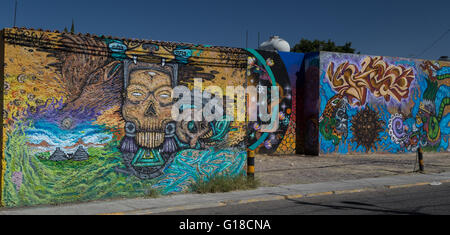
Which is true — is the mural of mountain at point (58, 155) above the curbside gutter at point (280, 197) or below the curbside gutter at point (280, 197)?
above

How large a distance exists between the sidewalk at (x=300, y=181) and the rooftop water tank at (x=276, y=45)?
21.3ft

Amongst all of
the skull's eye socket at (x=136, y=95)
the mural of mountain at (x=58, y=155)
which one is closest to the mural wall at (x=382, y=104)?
the skull's eye socket at (x=136, y=95)

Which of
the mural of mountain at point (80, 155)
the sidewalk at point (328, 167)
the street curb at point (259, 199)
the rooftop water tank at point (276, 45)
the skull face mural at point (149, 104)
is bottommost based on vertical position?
the street curb at point (259, 199)

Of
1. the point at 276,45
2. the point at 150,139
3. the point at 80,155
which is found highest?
the point at 276,45

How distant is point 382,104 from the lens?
2273 cm

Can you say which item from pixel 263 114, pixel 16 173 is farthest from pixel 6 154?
pixel 263 114

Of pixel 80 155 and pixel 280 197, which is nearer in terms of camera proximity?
pixel 80 155

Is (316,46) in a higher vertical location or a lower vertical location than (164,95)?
higher

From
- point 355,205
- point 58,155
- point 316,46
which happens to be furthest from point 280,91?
point 316,46

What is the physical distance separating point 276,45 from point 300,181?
40.9 feet

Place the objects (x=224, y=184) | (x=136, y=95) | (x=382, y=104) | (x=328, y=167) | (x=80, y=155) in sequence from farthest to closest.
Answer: (x=382, y=104)
(x=328, y=167)
(x=224, y=184)
(x=136, y=95)
(x=80, y=155)

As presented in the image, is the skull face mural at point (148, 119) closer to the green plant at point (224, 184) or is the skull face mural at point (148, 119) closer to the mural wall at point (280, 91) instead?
the green plant at point (224, 184)

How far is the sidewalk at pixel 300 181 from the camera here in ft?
29.7

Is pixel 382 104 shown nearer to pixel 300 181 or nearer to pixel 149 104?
pixel 300 181
